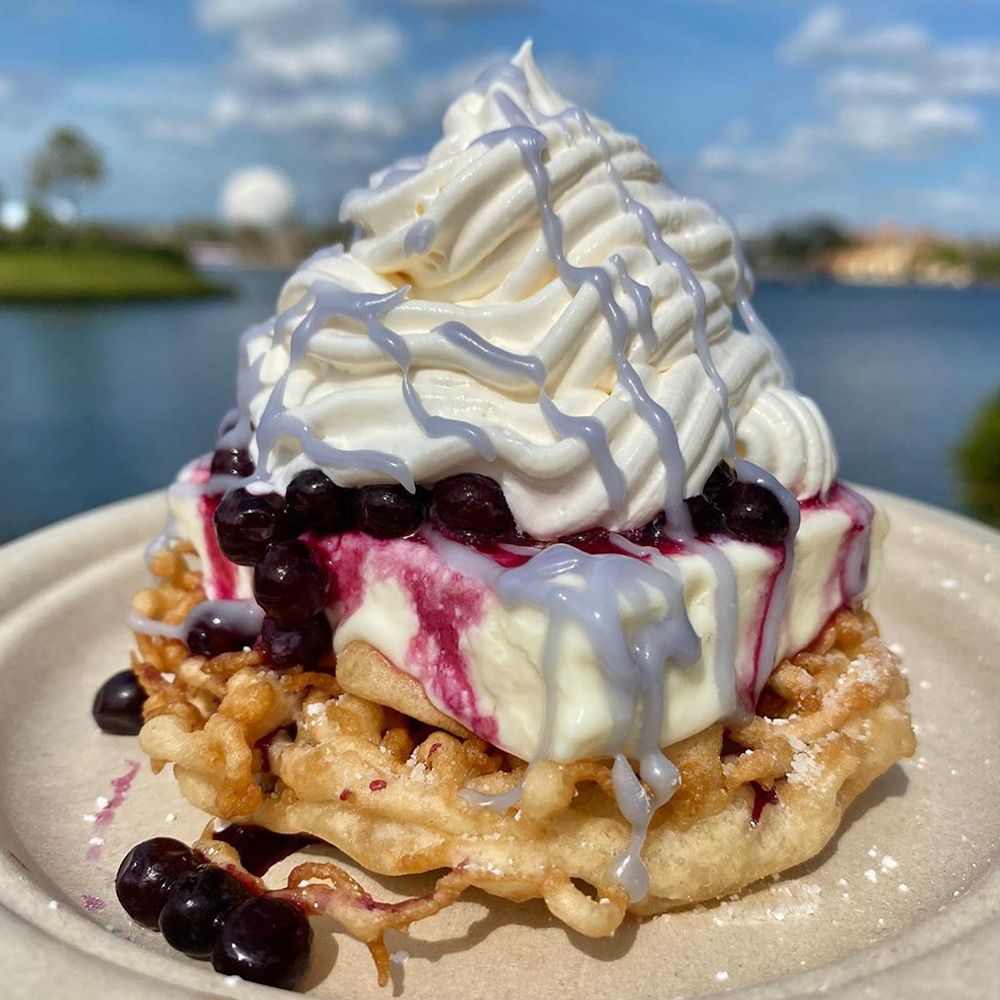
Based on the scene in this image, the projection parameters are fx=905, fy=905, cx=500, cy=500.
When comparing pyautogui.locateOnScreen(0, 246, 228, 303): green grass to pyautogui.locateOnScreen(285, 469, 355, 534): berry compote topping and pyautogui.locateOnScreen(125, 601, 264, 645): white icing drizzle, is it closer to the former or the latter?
pyautogui.locateOnScreen(125, 601, 264, 645): white icing drizzle

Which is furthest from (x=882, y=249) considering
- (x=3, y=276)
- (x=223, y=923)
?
(x=223, y=923)

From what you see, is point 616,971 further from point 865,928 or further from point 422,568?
point 422,568

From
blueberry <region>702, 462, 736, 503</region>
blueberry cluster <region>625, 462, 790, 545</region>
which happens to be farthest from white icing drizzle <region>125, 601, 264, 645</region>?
blueberry <region>702, 462, 736, 503</region>

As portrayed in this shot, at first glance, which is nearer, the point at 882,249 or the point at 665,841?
the point at 665,841

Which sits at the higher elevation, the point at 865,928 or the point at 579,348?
the point at 579,348

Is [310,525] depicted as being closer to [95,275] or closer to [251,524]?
[251,524]

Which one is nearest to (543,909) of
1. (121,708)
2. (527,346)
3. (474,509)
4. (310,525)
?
(474,509)

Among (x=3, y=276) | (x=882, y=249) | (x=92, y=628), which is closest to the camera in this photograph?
(x=92, y=628)

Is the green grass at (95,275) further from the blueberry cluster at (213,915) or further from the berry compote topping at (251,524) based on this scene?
the blueberry cluster at (213,915)
